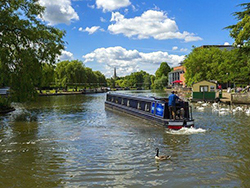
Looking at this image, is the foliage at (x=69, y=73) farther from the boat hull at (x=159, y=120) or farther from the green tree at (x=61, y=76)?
the boat hull at (x=159, y=120)

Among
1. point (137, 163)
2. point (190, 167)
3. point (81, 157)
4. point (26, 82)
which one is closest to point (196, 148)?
point (190, 167)

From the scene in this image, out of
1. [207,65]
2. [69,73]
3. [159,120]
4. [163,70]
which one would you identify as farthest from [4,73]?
[163,70]

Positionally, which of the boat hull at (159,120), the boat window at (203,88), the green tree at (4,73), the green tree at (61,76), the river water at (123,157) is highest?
the green tree at (61,76)

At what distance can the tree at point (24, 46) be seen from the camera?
749 inches

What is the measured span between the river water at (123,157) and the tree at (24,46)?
5388mm

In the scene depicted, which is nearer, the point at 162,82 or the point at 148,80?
the point at 162,82

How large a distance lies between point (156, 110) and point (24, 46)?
12.3 m

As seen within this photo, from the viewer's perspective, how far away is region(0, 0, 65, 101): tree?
62.4 feet

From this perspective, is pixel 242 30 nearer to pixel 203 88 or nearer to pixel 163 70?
pixel 203 88

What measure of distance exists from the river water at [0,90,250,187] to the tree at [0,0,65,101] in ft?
17.7

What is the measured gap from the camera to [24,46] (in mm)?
20547

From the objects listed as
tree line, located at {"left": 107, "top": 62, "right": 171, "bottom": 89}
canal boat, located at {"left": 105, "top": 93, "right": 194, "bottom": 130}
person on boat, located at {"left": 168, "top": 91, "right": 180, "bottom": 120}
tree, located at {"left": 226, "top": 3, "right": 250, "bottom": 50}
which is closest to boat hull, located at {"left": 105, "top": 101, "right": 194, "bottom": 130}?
canal boat, located at {"left": 105, "top": 93, "right": 194, "bottom": 130}

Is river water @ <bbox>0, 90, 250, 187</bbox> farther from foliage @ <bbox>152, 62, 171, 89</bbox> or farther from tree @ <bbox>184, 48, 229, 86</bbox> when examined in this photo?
foliage @ <bbox>152, 62, 171, 89</bbox>

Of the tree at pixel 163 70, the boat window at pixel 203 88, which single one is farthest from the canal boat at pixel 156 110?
the tree at pixel 163 70
